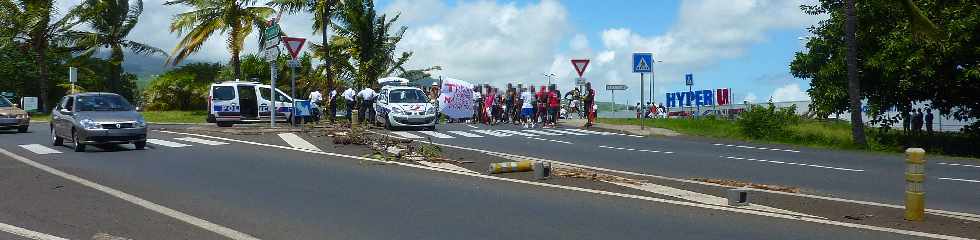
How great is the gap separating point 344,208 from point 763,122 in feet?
67.2

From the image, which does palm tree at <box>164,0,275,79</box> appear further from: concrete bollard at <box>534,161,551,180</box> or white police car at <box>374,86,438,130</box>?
concrete bollard at <box>534,161,551,180</box>

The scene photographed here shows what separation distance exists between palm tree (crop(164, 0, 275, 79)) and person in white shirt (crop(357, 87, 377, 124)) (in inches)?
468

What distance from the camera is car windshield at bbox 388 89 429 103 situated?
27.6 metres

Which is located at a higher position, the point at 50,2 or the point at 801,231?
the point at 50,2

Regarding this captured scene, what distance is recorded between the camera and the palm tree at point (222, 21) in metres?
39.2

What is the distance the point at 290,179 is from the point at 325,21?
78.2 feet

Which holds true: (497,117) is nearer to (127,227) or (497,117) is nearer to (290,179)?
(290,179)

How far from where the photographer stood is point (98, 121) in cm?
1714

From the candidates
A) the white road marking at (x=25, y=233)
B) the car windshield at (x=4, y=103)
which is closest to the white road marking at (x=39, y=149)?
the car windshield at (x=4, y=103)

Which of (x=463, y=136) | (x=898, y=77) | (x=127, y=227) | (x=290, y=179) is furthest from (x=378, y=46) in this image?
(x=127, y=227)

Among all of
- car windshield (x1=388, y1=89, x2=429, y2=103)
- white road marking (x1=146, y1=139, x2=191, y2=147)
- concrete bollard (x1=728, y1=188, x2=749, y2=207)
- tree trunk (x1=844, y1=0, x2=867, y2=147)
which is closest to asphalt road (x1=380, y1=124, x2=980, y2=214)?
concrete bollard (x1=728, y1=188, x2=749, y2=207)

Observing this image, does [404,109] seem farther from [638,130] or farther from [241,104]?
[638,130]

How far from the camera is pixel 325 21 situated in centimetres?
3512

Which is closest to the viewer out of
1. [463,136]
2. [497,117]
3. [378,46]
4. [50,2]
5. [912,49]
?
[463,136]
